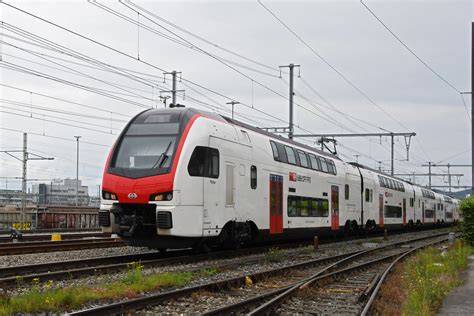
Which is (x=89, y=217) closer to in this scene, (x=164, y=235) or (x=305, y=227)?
(x=305, y=227)

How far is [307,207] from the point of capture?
2156 cm

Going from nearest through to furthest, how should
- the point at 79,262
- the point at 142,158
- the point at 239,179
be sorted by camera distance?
1. the point at 79,262
2. the point at 142,158
3. the point at 239,179

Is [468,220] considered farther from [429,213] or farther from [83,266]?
[429,213]

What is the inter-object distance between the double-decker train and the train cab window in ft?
0.08

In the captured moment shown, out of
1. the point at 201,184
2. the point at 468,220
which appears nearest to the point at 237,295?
the point at 201,184

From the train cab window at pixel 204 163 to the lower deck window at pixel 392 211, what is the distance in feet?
70.7

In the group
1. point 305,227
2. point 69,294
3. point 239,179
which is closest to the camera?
point 69,294

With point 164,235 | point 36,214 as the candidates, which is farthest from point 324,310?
point 36,214

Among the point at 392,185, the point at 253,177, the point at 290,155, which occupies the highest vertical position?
the point at 290,155

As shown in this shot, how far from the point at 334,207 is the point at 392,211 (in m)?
12.5

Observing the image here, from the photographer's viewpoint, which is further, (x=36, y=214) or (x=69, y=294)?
(x=36, y=214)

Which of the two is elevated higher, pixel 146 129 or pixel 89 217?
pixel 146 129

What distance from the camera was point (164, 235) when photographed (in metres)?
13.8

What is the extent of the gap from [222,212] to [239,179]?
1.36 m
